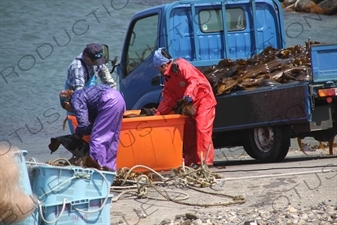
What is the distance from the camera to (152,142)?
1008 centimetres

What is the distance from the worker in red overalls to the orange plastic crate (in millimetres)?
429

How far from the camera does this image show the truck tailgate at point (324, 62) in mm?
10750

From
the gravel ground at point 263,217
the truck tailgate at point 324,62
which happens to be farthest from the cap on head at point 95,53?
the truck tailgate at point 324,62

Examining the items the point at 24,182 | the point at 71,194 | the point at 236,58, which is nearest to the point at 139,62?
the point at 236,58

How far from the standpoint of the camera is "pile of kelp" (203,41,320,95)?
11414 mm

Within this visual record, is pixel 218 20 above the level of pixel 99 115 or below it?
above

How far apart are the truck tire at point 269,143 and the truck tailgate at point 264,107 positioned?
0.28 m

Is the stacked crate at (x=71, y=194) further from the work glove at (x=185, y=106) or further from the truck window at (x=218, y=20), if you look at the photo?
the truck window at (x=218, y=20)

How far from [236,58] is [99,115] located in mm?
3907

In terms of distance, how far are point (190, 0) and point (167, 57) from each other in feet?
6.18

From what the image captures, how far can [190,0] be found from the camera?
12.5 metres

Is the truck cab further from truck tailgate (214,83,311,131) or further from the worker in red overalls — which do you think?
the worker in red overalls

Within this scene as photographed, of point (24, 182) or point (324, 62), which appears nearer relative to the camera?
point (24, 182)

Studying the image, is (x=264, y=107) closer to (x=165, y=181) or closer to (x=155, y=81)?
(x=155, y=81)
